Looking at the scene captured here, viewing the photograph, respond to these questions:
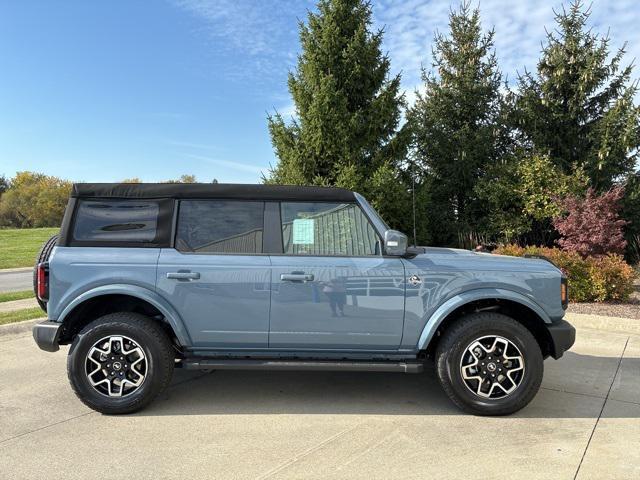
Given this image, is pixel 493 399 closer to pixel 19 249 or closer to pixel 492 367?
pixel 492 367

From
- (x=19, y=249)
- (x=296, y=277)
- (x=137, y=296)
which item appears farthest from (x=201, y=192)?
(x=19, y=249)

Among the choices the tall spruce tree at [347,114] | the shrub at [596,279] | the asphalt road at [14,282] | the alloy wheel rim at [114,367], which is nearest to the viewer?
the alloy wheel rim at [114,367]

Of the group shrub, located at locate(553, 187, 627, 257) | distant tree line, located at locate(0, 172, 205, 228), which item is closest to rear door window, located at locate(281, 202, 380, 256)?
shrub, located at locate(553, 187, 627, 257)

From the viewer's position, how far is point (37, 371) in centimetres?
498

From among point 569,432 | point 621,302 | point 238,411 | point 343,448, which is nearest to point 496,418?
point 569,432

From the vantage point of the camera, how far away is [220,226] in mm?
4020

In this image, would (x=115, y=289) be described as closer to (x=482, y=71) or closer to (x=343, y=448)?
(x=343, y=448)

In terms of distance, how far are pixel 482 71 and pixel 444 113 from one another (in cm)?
179

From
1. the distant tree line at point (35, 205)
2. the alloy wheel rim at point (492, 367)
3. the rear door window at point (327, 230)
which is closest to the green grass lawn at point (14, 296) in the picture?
the rear door window at point (327, 230)

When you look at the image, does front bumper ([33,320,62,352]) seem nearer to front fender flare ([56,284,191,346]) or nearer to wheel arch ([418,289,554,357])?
front fender flare ([56,284,191,346])

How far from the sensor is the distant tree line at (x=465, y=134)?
1125cm

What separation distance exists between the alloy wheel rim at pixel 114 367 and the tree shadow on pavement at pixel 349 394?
29 centimetres

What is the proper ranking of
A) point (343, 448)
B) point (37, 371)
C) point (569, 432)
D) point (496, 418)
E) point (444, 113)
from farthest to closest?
point (444, 113) < point (37, 371) < point (496, 418) < point (569, 432) < point (343, 448)

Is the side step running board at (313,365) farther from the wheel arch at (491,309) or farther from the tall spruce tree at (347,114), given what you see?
the tall spruce tree at (347,114)
